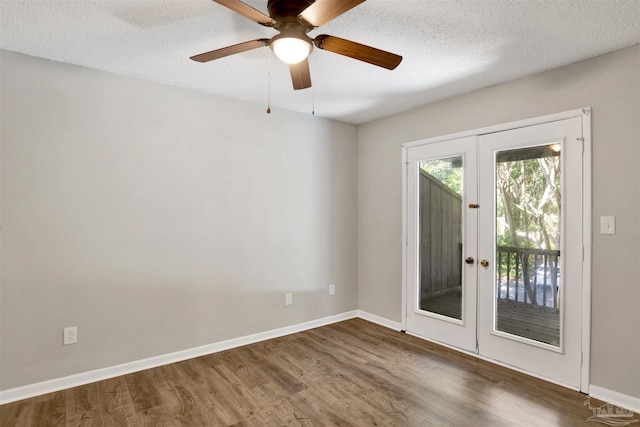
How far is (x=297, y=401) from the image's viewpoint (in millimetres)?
2455

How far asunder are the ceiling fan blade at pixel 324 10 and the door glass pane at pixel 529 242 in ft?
7.07

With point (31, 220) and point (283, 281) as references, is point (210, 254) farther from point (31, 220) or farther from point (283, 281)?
point (31, 220)

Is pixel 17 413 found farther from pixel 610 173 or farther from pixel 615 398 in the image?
pixel 610 173

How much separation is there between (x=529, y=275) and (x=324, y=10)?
104 inches

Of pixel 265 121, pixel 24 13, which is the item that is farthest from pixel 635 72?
pixel 24 13

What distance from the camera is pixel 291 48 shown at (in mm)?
1757

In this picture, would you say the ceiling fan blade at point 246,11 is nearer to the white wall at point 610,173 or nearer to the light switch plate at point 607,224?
the white wall at point 610,173

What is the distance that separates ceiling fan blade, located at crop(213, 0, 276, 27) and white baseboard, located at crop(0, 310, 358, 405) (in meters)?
2.83

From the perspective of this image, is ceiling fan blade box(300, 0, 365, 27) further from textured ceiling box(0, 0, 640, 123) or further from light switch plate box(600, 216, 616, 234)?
light switch plate box(600, 216, 616, 234)

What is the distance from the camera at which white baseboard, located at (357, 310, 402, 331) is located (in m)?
3.97

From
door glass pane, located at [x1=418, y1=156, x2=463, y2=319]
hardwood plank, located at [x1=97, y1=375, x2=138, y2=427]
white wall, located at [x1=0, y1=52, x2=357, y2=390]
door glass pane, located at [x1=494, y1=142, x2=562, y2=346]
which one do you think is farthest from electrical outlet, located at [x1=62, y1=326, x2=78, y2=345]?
door glass pane, located at [x1=494, y1=142, x2=562, y2=346]

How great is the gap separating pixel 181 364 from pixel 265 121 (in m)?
2.51

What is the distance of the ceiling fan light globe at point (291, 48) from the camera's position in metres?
1.72

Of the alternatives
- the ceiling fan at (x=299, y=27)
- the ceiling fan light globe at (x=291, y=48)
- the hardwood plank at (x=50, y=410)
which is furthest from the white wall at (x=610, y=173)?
the hardwood plank at (x=50, y=410)
